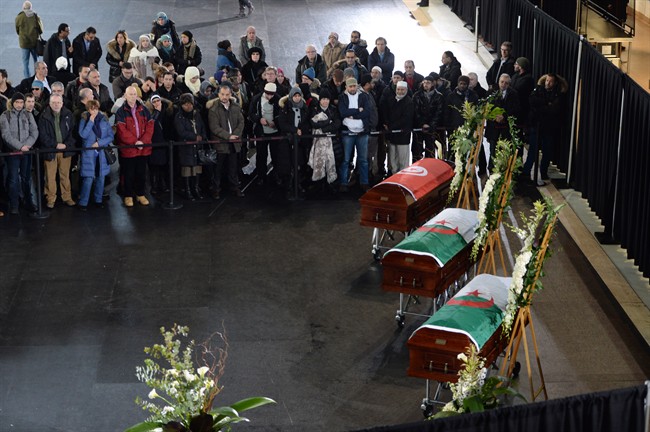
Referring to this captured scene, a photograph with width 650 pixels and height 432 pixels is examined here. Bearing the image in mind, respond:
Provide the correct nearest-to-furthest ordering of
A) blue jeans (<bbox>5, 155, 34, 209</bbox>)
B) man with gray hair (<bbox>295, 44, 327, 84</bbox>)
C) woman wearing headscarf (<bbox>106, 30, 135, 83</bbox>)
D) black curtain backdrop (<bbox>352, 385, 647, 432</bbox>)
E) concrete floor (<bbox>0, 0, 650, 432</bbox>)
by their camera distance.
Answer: black curtain backdrop (<bbox>352, 385, 647, 432</bbox>)
concrete floor (<bbox>0, 0, 650, 432</bbox>)
blue jeans (<bbox>5, 155, 34, 209</bbox>)
man with gray hair (<bbox>295, 44, 327, 84</bbox>)
woman wearing headscarf (<bbox>106, 30, 135, 83</bbox>)

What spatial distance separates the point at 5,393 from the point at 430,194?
596 centimetres

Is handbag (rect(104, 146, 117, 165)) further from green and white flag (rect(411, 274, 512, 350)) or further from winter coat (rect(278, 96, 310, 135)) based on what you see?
green and white flag (rect(411, 274, 512, 350))

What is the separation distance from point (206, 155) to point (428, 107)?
11.3 feet

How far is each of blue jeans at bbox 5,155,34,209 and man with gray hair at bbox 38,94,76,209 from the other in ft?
0.86

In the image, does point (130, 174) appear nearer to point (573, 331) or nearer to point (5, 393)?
point (5, 393)

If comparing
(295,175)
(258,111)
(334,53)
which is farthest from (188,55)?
(295,175)

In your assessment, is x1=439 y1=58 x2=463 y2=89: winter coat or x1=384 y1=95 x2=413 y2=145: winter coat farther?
x1=439 y1=58 x2=463 y2=89: winter coat

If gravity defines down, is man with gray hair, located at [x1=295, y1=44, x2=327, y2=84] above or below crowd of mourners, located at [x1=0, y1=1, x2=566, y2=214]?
above

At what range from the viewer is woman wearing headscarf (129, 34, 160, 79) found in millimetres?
21750

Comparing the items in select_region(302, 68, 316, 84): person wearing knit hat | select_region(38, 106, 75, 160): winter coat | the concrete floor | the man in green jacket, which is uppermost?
the man in green jacket

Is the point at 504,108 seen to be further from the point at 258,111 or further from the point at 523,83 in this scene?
the point at 258,111

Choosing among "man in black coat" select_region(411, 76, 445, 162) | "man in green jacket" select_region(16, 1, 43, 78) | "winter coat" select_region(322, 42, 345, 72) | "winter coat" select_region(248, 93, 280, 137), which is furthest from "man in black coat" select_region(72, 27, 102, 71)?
"man in black coat" select_region(411, 76, 445, 162)

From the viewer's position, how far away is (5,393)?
12.7 m

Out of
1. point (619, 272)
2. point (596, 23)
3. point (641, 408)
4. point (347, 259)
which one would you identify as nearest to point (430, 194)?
point (347, 259)
